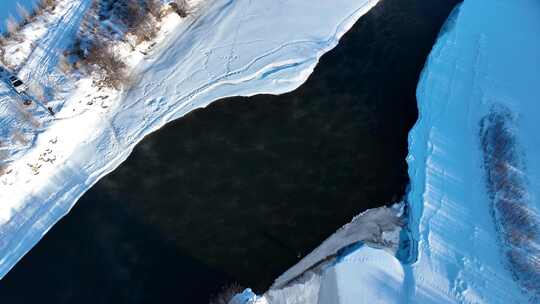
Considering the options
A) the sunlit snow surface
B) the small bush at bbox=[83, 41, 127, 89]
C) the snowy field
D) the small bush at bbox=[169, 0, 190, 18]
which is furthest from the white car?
the small bush at bbox=[169, 0, 190, 18]

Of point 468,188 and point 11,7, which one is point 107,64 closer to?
point 11,7

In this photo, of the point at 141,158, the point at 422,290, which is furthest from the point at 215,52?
the point at 422,290

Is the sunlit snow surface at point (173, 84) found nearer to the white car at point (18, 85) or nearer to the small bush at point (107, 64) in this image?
the white car at point (18, 85)

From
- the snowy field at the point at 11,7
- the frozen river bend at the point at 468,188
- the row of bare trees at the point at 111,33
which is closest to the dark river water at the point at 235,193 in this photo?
the frozen river bend at the point at 468,188

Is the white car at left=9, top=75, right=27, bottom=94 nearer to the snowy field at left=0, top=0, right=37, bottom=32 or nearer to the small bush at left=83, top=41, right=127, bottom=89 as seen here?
the small bush at left=83, top=41, right=127, bottom=89

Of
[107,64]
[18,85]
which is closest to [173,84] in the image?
[107,64]

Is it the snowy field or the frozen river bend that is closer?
the frozen river bend
